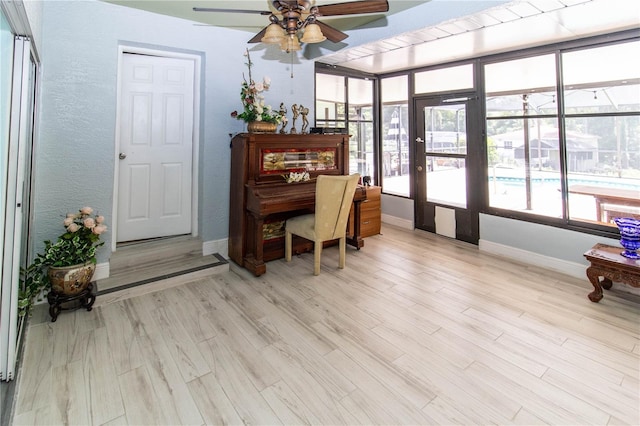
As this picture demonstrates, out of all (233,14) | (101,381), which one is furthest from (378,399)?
(233,14)

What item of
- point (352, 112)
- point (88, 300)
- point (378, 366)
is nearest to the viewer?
point (378, 366)

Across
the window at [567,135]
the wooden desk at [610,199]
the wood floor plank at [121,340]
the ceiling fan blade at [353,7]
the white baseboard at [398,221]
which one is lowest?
the white baseboard at [398,221]

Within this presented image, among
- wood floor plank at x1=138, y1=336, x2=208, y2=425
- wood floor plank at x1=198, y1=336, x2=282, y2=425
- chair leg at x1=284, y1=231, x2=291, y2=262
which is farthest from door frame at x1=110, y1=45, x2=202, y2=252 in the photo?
wood floor plank at x1=198, y1=336, x2=282, y2=425

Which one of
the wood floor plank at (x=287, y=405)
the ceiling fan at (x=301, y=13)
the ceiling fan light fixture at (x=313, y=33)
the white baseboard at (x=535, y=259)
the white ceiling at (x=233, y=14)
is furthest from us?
the white baseboard at (x=535, y=259)

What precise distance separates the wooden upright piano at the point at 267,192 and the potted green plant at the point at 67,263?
1.32m

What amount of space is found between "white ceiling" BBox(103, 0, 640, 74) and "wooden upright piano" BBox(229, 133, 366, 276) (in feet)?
3.87

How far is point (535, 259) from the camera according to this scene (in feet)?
11.9

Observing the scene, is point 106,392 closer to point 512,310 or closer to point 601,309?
point 512,310

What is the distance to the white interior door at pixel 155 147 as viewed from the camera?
337cm

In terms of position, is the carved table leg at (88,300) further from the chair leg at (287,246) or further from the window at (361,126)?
the window at (361,126)

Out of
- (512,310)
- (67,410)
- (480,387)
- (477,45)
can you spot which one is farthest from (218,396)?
(477,45)

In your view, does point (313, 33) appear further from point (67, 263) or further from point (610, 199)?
point (610, 199)

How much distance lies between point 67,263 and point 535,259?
15.0 feet

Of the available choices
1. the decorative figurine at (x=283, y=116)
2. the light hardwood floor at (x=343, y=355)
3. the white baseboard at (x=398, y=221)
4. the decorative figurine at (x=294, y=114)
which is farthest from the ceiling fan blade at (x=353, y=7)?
the white baseboard at (x=398, y=221)
